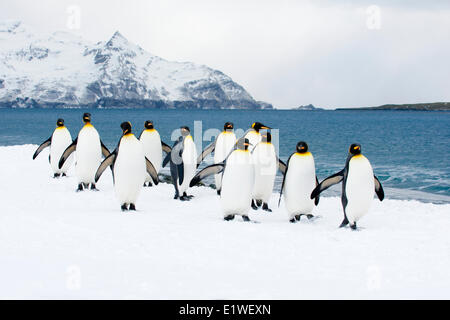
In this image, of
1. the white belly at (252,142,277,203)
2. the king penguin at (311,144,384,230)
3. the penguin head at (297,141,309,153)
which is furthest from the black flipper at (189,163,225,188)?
the king penguin at (311,144,384,230)

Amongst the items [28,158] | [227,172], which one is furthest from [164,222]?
[28,158]

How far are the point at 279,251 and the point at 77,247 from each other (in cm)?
210

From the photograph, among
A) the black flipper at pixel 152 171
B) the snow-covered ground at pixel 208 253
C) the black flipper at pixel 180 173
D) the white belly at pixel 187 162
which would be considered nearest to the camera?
the snow-covered ground at pixel 208 253

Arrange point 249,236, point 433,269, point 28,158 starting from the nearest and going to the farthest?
point 433,269, point 249,236, point 28,158

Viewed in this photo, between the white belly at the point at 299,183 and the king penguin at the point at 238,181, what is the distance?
64 centimetres

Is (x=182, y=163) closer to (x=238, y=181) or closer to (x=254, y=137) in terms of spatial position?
(x=254, y=137)

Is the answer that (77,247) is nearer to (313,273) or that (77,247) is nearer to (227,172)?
(313,273)

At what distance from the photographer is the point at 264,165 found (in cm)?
845

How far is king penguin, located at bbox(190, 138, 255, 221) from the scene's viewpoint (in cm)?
721

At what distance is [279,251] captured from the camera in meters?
5.41

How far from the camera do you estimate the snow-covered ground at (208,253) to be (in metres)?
3.95

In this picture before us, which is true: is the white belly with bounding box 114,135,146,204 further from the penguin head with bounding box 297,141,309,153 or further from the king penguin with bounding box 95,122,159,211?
the penguin head with bounding box 297,141,309,153

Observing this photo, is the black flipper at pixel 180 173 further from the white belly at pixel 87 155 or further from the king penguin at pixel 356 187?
the king penguin at pixel 356 187

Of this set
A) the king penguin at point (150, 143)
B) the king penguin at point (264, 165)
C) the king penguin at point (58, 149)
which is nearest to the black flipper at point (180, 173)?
the king penguin at point (264, 165)
